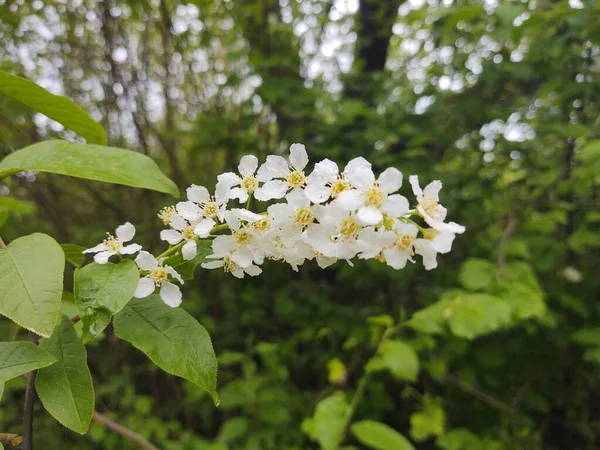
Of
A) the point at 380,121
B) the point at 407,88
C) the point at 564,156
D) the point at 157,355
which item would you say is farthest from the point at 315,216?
the point at 564,156

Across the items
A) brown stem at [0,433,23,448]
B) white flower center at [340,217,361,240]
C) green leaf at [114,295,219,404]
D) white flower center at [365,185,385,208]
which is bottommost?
brown stem at [0,433,23,448]

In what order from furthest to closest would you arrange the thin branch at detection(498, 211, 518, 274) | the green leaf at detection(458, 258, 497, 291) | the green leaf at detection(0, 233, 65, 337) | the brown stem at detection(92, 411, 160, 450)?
the thin branch at detection(498, 211, 518, 274) → the green leaf at detection(458, 258, 497, 291) → the brown stem at detection(92, 411, 160, 450) → the green leaf at detection(0, 233, 65, 337)

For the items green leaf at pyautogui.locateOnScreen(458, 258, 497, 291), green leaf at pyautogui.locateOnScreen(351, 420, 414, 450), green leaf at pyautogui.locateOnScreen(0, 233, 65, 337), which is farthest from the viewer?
green leaf at pyautogui.locateOnScreen(458, 258, 497, 291)

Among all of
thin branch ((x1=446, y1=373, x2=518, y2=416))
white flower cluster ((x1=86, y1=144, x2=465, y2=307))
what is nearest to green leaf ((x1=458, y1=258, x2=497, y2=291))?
thin branch ((x1=446, y1=373, x2=518, y2=416))

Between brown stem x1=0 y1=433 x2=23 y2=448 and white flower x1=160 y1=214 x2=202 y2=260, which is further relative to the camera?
white flower x1=160 y1=214 x2=202 y2=260

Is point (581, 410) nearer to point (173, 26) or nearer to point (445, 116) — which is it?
point (445, 116)

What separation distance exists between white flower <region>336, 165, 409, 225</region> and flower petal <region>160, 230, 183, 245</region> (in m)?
0.28

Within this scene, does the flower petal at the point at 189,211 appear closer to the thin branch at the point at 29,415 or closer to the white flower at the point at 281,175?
the white flower at the point at 281,175

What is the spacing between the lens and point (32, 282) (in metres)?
0.59

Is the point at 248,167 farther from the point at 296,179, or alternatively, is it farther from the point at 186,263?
the point at 186,263

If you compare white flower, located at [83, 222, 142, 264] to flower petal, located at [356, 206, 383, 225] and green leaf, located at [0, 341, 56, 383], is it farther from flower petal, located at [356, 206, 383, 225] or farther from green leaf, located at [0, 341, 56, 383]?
flower petal, located at [356, 206, 383, 225]

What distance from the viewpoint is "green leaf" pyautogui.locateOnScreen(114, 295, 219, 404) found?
66 cm

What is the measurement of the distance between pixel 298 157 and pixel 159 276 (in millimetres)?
309

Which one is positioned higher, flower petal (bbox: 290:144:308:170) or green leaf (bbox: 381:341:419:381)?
flower petal (bbox: 290:144:308:170)
